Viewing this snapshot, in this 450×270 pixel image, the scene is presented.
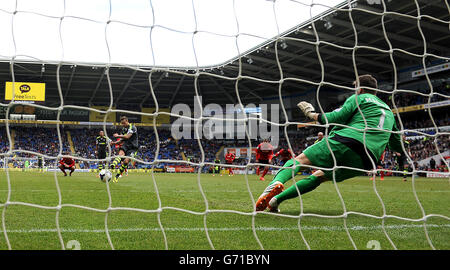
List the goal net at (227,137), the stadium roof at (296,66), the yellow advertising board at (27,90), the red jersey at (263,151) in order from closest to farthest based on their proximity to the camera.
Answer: the goal net at (227,137) < the red jersey at (263,151) < the stadium roof at (296,66) < the yellow advertising board at (27,90)

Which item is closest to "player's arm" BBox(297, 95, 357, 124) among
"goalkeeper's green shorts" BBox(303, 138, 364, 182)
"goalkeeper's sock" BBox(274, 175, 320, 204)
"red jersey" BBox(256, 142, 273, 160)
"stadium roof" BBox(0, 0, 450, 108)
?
"goalkeeper's green shorts" BBox(303, 138, 364, 182)

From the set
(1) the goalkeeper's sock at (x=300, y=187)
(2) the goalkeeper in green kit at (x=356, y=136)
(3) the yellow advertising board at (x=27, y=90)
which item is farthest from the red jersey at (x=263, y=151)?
(3) the yellow advertising board at (x=27, y=90)

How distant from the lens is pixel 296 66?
27656 millimetres

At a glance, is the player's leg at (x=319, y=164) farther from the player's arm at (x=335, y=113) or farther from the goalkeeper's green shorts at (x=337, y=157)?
the player's arm at (x=335, y=113)

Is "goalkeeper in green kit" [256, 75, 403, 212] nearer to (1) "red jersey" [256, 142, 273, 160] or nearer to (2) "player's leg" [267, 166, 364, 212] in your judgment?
(2) "player's leg" [267, 166, 364, 212]

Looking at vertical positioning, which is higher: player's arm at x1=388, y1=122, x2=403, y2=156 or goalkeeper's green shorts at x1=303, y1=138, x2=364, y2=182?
player's arm at x1=388, y1=122, x2=403, y2=156

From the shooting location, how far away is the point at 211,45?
12.8 ft

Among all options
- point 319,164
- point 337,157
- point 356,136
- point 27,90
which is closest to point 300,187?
point 319,164

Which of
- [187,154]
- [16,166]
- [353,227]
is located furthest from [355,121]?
[187,154]

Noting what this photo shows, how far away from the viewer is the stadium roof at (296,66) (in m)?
20.6

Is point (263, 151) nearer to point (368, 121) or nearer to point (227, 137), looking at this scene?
point (368, 121)

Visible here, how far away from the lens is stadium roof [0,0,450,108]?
20.6m

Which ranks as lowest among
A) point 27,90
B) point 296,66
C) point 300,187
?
point 300,187
